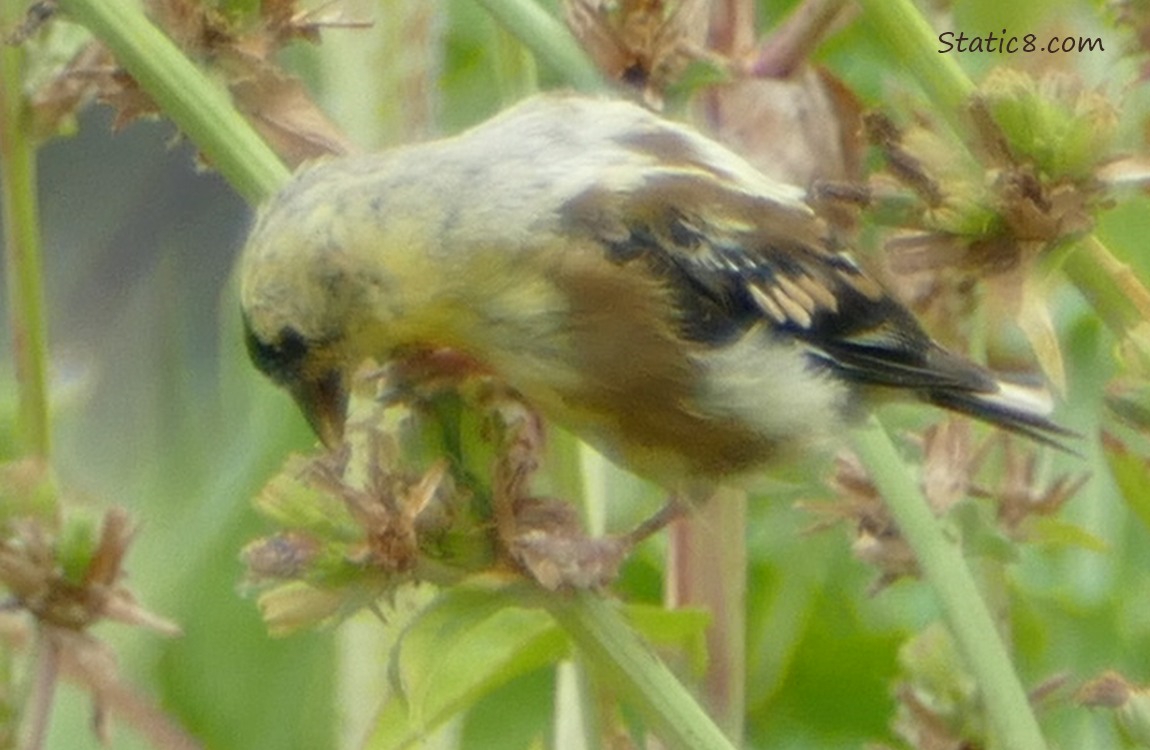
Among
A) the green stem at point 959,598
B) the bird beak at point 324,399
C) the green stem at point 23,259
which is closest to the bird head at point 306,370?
the bird beak at point 324,399

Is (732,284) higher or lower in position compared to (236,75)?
lower

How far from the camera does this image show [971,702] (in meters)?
1.38

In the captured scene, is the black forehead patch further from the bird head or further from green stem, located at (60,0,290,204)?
green stem, located at (60,0,290,204)

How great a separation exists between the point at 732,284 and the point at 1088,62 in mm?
705

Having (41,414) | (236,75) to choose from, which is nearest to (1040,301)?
(236,75)

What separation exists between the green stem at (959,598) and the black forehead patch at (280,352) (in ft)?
1.41

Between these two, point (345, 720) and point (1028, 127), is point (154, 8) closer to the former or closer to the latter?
point (1028, 127)

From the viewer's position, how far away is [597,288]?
5.04 feet

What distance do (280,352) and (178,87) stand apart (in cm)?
→ 30

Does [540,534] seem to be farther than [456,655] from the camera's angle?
No

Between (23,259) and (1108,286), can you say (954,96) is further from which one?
(23,259)

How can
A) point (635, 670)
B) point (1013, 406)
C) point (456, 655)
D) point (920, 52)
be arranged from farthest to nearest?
point (1013, 406) < point (456, 655) < point (920, 52) < point (635, 670)

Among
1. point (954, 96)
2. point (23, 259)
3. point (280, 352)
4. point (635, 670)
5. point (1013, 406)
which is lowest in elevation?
point (1013, 406)

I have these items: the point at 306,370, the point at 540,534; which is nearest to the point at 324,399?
the point at 306,370
